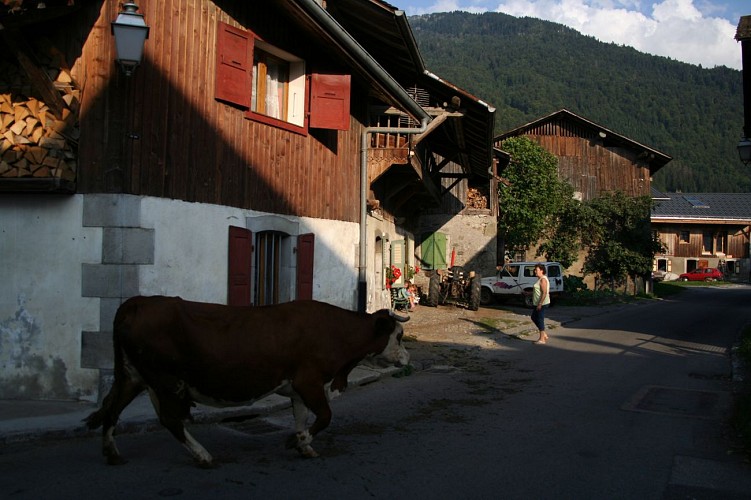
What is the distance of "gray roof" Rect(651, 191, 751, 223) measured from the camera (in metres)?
56.5

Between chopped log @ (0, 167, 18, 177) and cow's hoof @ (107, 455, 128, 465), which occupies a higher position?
chopped log @ (0, 167, 18, 177)

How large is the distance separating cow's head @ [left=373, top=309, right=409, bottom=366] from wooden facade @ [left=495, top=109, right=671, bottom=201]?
3186 centimetres

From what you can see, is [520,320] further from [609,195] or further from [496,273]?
[609,195]

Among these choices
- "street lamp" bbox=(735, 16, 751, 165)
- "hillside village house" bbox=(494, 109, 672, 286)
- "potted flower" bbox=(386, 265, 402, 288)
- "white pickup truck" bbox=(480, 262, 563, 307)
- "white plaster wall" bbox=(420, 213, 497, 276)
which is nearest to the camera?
"street lamp" bbox=(735, 16, 751, 165)

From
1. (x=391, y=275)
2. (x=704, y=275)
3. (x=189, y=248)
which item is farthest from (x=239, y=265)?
(x=704, y=275)

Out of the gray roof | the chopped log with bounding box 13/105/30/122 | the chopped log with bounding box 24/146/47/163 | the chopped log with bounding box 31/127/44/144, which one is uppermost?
the gray roof

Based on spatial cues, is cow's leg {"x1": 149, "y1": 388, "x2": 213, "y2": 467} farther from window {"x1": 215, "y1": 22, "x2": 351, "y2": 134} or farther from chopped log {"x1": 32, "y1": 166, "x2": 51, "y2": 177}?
window {"x1": 215, "y1": 22, "x2": 351, "y2": 134}

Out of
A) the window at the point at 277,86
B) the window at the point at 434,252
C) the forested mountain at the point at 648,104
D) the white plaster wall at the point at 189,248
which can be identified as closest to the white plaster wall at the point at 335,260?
the white plaster wall at the point at 189,248

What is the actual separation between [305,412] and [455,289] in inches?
765

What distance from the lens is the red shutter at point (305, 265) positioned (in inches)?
457

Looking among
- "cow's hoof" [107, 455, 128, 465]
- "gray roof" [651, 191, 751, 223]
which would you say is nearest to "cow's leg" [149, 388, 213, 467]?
"cow's hoof" [107, 455, 128, 465]

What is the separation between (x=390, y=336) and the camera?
6551 mm

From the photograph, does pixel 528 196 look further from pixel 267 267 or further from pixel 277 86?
pixel 267 267

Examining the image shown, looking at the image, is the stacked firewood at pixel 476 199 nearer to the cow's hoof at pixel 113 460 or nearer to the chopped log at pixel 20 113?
the chopped log at pixel 20 113
